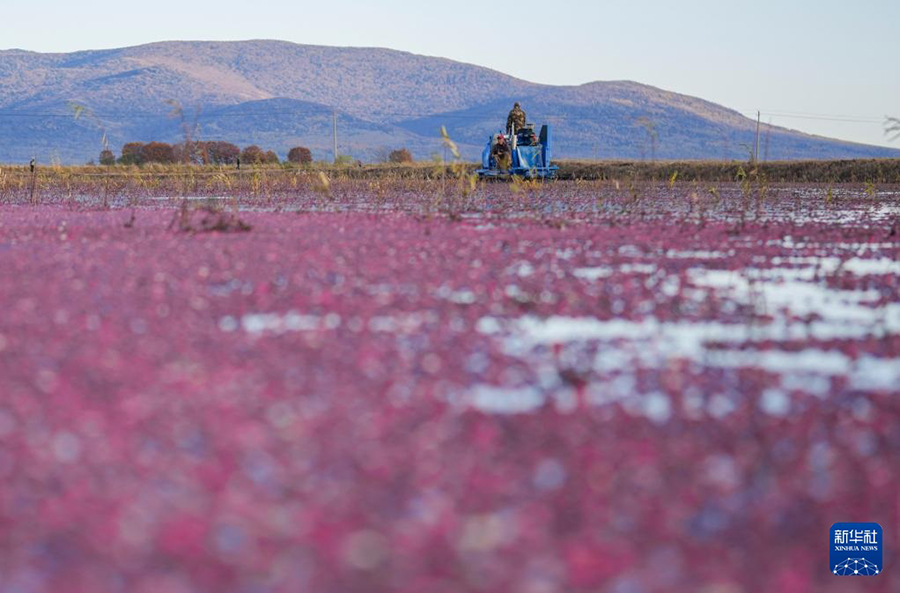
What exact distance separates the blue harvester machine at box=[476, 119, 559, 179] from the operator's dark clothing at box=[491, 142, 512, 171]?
0.14 m

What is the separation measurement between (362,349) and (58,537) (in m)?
3.15

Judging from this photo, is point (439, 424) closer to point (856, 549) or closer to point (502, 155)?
point (856, 549)

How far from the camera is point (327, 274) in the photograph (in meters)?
10.1

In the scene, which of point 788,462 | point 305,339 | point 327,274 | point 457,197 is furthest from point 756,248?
point 457,197

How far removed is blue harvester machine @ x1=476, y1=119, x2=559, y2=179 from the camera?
3628 centimetres

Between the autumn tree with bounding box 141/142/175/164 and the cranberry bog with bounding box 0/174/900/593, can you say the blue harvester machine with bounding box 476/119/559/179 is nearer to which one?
the cranberry bog with bounding box 0/174/900/593

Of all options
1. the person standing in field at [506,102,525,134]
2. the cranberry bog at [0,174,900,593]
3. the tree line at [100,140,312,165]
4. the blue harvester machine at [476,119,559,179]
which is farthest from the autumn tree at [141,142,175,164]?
the cranberry bog at [0,174,900,593]

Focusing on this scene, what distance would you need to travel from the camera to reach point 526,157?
37.3 metres

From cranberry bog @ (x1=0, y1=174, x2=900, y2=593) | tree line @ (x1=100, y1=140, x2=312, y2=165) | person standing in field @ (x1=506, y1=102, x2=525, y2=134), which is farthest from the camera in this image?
tree line @ (x1=100, y1=140, x2=312, y2=165)

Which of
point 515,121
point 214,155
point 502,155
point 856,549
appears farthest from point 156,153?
point 856,549

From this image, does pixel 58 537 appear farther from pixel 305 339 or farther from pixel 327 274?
pixel 327 274

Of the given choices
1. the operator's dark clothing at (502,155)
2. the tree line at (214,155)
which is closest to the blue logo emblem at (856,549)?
the operator's dark clothing at (502,155)

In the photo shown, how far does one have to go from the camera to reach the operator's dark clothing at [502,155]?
35938 mm

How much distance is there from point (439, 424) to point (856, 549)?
184 cm
